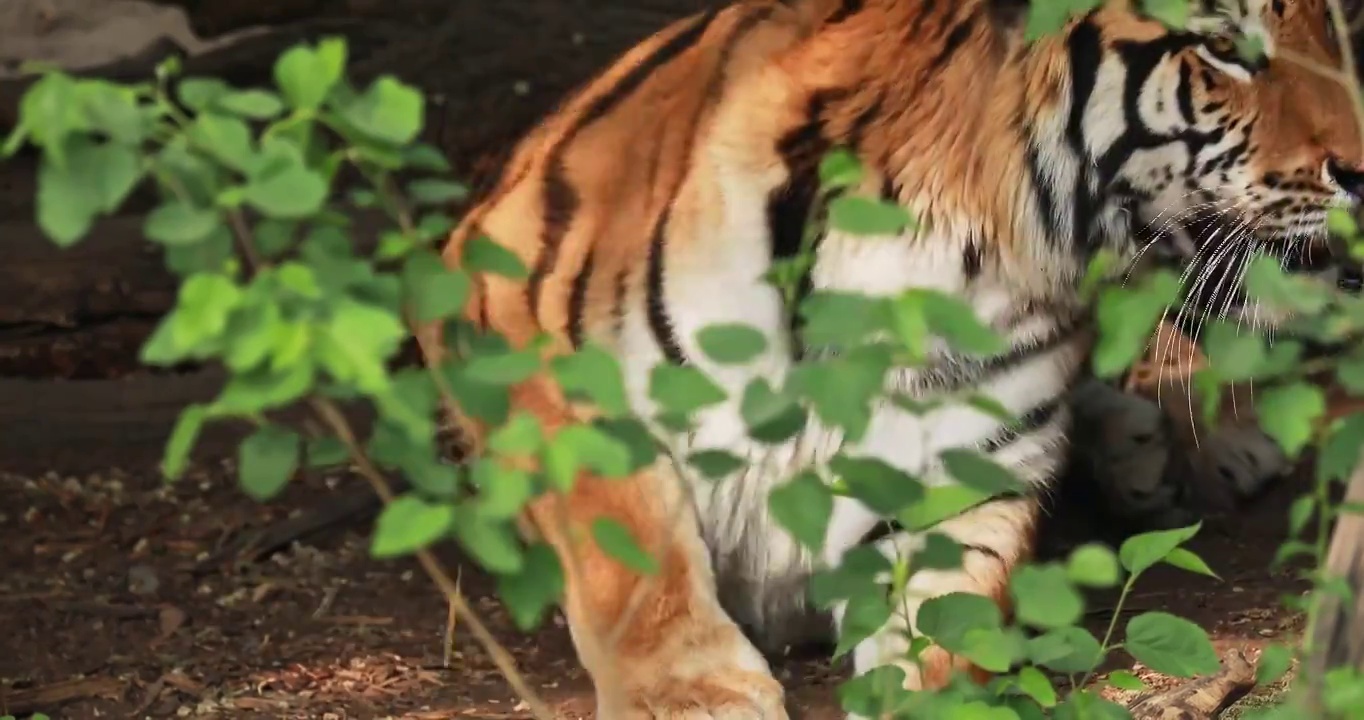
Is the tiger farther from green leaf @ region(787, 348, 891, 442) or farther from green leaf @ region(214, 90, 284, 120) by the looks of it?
green leaf @ region(214, 90, 284, 120)

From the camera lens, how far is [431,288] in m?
0.99

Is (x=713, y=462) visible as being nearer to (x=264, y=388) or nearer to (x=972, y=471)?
(x=972, y=471)

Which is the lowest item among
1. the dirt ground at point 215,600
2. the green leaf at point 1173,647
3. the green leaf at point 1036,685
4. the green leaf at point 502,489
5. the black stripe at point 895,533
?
the dirt ground at point 215,600

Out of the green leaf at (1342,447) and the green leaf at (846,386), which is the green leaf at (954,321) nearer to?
the green leaf at (846,386)

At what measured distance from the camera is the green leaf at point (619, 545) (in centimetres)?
101

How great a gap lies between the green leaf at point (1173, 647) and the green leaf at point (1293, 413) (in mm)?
257

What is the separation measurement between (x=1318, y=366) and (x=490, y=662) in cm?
115

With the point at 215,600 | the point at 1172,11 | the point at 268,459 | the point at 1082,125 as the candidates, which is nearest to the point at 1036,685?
the point at 1172,11

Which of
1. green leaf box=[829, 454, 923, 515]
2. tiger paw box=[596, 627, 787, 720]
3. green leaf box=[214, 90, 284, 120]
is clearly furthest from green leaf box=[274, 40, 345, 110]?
tiger paw box=[596, 627, 787, 720]

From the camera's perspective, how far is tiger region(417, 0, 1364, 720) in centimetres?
171

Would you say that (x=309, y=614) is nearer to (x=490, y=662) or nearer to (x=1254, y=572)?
(x=490, y=662)

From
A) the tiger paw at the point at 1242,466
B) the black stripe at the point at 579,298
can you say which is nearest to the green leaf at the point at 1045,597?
the black stripe at the point at 579,298

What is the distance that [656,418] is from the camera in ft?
3.58

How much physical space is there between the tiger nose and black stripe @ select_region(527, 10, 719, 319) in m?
0.70
